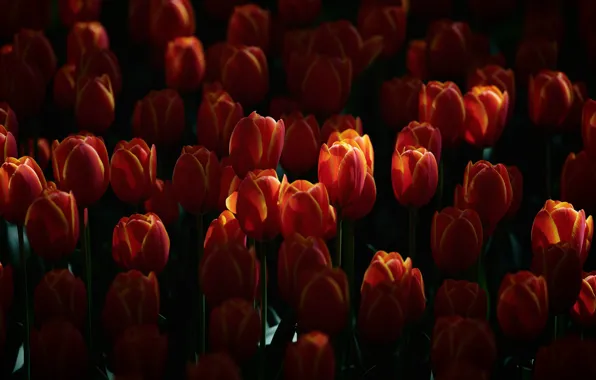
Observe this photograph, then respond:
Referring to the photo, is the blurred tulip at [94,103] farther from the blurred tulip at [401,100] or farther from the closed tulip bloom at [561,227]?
the closed tulip bloom at [561,227]

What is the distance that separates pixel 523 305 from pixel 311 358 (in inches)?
10.6

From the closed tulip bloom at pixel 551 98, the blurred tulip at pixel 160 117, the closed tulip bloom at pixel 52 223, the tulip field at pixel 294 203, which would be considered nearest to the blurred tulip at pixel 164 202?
the tulip field at pixel 294 203

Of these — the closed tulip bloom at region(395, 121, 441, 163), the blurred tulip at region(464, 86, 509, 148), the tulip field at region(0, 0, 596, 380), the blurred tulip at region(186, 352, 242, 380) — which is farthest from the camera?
the blurred tulip at region(464, 86, 509, 148)

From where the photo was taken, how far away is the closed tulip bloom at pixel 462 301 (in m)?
1.13

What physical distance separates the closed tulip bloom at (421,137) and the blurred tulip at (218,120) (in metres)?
0.25

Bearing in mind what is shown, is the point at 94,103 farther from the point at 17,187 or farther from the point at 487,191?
the point at 487,191

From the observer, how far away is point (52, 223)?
1154mm

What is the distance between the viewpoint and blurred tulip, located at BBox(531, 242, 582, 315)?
3.68ft

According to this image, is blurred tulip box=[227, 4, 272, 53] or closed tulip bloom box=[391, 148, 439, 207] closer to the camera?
closed tulip bloom box=[391, 148, 439, 207]

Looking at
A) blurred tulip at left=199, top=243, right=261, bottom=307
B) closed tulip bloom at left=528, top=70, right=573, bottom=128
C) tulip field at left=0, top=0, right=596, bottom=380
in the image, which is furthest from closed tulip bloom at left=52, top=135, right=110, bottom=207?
closed tulip bloom at left=528, top=70, right=573, bottom=128

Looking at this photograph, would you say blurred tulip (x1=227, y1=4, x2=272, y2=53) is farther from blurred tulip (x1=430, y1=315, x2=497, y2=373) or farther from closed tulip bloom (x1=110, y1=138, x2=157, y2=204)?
blurred tulip (x1=430, y1=315, x2=497, y2=373)

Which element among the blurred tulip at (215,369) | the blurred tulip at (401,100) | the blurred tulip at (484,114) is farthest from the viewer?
the blurred tulip at (401,100)

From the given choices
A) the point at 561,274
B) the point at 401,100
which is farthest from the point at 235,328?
the point at 401,100

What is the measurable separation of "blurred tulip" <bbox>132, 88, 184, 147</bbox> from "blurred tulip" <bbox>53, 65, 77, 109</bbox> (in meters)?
0.21
